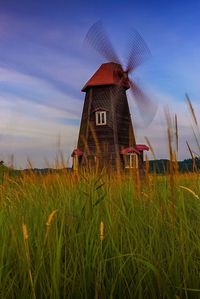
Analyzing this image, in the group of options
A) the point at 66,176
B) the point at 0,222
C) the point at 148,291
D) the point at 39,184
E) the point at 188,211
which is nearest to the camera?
the point at 148,291

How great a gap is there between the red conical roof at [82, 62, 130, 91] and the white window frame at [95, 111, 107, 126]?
184 centimetres

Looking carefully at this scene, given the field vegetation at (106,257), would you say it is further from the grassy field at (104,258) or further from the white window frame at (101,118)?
the white window frame at (101,118)

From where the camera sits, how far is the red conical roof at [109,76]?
25.6m

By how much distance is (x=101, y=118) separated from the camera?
87.5ft

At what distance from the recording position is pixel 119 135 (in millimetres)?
26469

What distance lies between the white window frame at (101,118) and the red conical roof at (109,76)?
1838 mm

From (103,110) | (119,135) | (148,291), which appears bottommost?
(148,291)

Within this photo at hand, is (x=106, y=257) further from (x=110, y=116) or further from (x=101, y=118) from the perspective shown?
(x=101, y=118)

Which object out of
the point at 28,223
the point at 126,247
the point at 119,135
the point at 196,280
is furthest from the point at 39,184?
the point at 119,135

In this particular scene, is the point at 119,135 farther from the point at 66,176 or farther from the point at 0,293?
the point at 0,293

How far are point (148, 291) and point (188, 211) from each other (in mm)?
1384

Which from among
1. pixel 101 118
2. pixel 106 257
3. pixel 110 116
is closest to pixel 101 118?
pixel 101 118

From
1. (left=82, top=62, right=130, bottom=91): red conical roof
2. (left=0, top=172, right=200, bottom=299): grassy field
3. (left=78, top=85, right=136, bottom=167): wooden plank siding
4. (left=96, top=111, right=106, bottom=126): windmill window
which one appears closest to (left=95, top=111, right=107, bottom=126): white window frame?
(left=96, top=111, right=106, bottom=126): windmill window

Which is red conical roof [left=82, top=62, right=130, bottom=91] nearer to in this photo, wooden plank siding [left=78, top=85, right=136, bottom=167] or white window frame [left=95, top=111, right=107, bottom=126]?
wooden plank siding [left=78, top=85, right=136, bottom=167]
